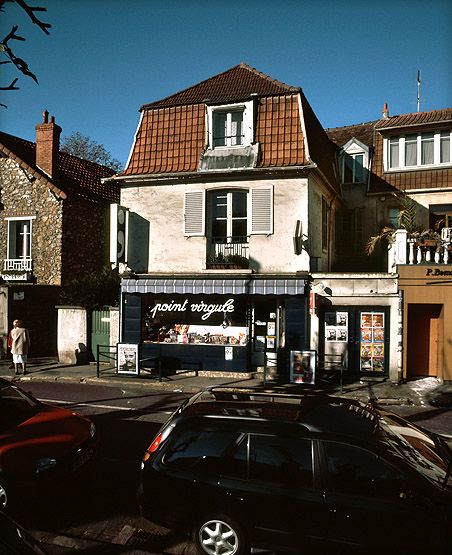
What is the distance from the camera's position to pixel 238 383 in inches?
562

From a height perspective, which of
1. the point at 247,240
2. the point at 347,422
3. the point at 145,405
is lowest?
the point at 145,405

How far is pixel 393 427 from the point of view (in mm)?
5340

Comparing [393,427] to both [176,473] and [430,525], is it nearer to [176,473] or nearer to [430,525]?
[430,525]

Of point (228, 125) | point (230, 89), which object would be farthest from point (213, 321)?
point (230, 89)

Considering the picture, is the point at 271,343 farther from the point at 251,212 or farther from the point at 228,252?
the point at 251,212

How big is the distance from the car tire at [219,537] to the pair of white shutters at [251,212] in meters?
11.2

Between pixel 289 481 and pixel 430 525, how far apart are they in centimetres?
128

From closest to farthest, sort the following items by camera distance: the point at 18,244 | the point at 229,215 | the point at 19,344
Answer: the point at 19,344, the point at 229,215, the point at 18,244

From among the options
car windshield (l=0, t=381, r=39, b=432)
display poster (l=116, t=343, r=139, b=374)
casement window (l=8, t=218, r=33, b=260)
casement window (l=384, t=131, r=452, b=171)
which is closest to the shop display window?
display poster (l=116, t=343, r=139, b=374)

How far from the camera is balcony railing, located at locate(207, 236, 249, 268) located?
15.2m

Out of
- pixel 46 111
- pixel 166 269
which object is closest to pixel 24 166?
pixel 46 111

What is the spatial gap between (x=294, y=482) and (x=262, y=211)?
1139 cm

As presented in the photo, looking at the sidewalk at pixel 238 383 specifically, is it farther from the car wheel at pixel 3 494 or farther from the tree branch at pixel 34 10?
the tree branch at pixel 34 10

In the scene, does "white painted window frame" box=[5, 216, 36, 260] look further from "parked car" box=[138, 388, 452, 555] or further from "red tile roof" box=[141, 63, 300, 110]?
"parked car" box=[138, 388, 452, 555]
